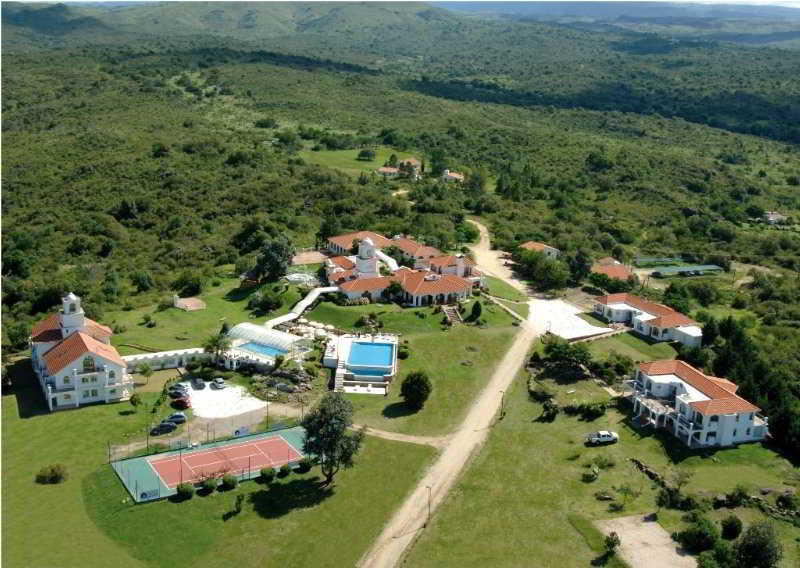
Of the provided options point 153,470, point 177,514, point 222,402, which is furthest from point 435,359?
point 177,514

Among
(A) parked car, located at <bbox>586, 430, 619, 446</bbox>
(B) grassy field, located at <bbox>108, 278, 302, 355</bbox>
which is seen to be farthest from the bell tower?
(A) parked car, located at <bbox>586, 430, 619, 446</bbox>

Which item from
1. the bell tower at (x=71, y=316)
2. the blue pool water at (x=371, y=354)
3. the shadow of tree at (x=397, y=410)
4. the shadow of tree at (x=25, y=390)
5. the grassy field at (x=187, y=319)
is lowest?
the shadow of tree at (x=25, y=390)

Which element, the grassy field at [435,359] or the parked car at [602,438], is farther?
the grassy field at [435,359]

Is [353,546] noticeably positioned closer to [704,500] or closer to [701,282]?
[704,500]

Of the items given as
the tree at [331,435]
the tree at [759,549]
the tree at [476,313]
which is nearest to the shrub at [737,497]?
the tree at [759,549]

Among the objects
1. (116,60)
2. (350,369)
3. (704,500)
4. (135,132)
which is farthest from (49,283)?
(116,60)

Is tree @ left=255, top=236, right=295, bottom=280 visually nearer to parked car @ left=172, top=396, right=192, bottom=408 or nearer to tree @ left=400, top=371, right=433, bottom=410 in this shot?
parked car @ left=172, top=396, right=192, bottom=408

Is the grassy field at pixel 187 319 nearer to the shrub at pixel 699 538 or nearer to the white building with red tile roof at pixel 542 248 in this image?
the white building with red tile roof at pixel 542 248
